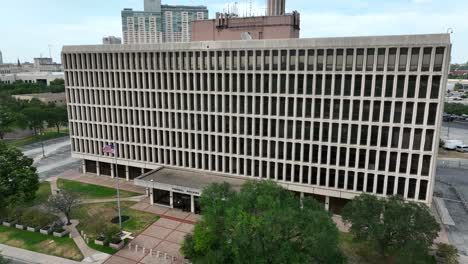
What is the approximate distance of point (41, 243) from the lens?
4225cm

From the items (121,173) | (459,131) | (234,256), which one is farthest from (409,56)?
(459,131)

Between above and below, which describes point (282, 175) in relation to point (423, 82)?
below

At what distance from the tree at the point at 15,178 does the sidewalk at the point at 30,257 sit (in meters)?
8.75

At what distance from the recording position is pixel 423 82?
1633 inches

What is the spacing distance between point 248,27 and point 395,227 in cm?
4693

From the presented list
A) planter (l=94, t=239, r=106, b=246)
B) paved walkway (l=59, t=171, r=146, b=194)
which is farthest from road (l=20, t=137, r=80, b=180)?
planter (l=94, t=239, r=106, b=246)

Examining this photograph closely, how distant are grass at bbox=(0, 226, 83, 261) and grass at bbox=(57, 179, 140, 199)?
1263 centimetres

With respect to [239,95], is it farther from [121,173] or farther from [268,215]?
[121,173]

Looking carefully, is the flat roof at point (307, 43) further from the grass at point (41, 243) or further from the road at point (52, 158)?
the grass at point (41, 243)

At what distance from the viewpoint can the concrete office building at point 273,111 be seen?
4272 cm

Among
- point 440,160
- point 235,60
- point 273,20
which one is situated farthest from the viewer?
point 440,160

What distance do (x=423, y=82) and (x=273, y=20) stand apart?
31270 mm

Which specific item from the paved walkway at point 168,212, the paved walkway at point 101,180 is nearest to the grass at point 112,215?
the paved walkway at point 168,212

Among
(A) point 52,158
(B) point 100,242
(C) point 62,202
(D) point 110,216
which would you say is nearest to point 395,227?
(B) point 100,242
